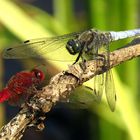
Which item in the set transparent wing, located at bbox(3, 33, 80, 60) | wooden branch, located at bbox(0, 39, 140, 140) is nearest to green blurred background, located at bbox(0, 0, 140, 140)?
transparent wing, located at bbox(3, 33, 80, 60)

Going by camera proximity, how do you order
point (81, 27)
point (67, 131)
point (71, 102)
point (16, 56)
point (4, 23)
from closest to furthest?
point (71, 102)
point (16, 56)
point (4, 23)
point (81, 27)
point (67, 131)

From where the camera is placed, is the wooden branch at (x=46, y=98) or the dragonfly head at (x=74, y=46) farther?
the dragonfly head at (x=74, y=46)

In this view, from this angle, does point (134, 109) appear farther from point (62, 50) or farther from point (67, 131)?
point (67, 131)

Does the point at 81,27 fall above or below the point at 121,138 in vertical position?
above

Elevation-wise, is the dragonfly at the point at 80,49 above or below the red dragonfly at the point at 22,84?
above

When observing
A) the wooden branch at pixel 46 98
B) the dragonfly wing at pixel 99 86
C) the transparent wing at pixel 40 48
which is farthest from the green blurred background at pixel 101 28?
the wooden branch at pixel 46 98

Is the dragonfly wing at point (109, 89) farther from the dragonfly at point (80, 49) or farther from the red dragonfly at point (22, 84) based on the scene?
the red dragonfly at point (22, 84)

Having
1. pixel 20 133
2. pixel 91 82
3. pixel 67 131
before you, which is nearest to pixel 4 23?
pixel 91 82

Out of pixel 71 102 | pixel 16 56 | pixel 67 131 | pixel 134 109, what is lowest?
pixel 67 131

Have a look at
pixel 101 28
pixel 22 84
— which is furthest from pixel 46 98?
pixel 101 28
